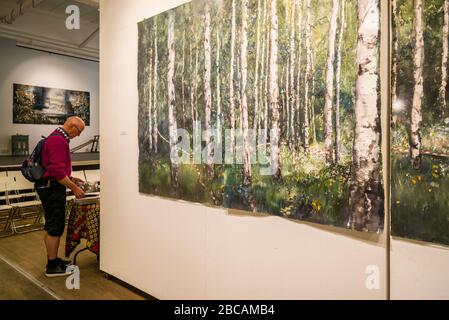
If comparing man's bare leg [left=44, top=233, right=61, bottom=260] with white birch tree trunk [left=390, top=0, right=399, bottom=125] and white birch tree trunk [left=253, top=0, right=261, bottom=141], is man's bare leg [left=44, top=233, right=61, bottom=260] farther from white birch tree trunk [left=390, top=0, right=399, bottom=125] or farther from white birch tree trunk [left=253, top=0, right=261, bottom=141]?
white birch tree trunk [left=390, top=0, right=399, bottom=125]

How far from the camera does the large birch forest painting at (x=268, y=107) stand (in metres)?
1.61

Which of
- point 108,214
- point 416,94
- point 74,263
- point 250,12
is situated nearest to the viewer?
point 416,94

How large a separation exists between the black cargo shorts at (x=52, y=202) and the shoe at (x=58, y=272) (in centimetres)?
34

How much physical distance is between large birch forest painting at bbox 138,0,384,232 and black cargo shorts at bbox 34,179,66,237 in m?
1.21

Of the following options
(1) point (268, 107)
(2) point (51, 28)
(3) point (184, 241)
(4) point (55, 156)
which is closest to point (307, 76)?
(1) point (268, 107)

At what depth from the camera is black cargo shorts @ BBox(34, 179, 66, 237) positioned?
3.32m

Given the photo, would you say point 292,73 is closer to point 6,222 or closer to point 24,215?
point 6,222

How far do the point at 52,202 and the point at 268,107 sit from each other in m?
2.49

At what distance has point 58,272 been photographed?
11.1ft

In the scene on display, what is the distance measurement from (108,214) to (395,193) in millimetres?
2658

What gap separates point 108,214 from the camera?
3324mm

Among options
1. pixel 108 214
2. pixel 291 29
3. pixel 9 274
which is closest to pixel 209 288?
pixel 108 214
